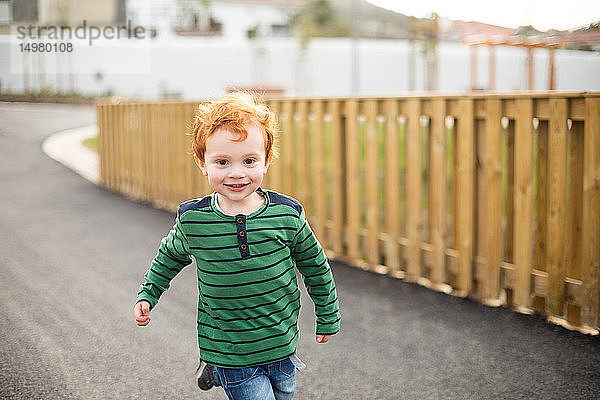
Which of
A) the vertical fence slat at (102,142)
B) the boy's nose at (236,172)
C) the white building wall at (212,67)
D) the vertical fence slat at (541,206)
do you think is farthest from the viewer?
the white building wall at (212,67)

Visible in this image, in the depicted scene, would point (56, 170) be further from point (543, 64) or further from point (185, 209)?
point (185, 209)

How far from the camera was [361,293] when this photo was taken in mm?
5555

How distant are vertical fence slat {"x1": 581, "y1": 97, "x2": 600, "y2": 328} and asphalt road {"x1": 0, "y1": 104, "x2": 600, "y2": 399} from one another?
0.22m

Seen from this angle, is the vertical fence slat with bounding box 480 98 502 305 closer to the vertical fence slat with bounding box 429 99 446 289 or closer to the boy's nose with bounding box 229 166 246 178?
the vertical fence slat with bounding box 429 99 446 289

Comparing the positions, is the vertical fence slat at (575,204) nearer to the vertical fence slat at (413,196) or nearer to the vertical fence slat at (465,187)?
the vertical fence slat at (465,187)

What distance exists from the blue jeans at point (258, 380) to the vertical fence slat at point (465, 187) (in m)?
3.00

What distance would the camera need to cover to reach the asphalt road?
12.3 ft

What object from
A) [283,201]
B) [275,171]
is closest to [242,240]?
[283,201]

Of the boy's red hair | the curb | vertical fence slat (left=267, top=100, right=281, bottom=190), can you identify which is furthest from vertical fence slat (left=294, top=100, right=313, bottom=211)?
the curb

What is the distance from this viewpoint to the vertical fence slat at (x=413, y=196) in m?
5.77

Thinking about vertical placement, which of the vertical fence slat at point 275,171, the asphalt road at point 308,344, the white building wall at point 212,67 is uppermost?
the white building wall at point 212,67

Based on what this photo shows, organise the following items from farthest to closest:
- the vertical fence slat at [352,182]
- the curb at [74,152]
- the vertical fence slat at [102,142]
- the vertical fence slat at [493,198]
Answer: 1. the curb at [74,152]
2. the vertical fence slat at [102,142]
3. the vertical fence slat at [352,182]
4. the vertical fence slat at [493,198]

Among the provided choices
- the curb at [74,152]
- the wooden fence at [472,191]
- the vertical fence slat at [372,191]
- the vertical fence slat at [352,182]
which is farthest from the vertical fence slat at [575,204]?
the curb at [74,152]

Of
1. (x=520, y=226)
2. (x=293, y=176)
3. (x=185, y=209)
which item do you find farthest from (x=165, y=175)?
(x=185, y=209)
